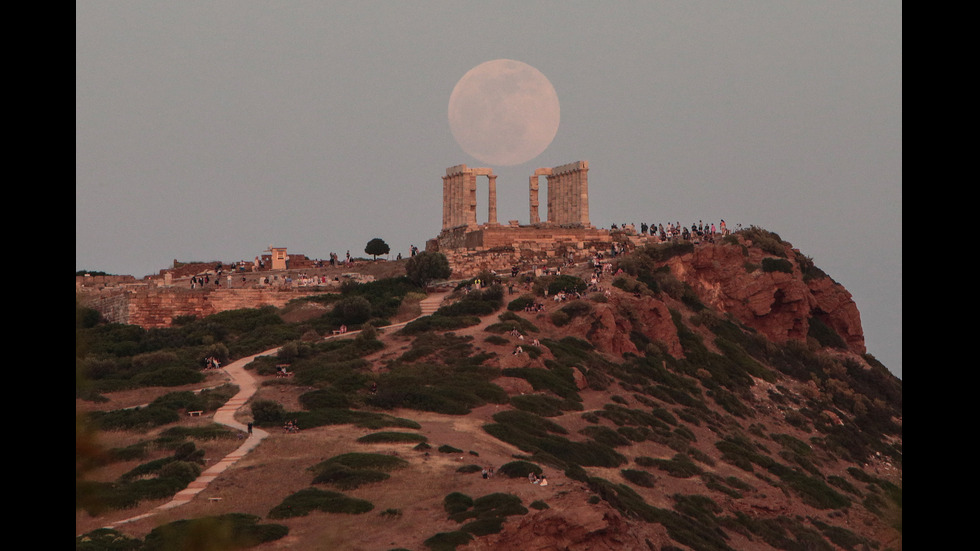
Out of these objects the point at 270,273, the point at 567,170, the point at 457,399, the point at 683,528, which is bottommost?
the point at 683,528

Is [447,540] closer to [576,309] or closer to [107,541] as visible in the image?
[107,541]

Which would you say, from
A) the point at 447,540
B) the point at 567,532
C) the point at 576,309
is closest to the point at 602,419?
the point at 576,309

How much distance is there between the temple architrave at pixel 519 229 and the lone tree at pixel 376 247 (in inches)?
364

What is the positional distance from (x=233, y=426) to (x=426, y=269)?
112 ft

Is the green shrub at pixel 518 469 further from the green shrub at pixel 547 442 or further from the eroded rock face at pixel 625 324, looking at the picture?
the eroded rock face at pixel 625 324

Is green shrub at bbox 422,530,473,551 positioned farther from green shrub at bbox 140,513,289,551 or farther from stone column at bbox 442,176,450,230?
stone column at bbox 442,176,450,230

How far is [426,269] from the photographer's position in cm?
7444

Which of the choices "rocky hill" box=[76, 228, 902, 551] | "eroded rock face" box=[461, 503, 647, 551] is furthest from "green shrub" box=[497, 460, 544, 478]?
"eroded rock face" box=[461, 503, 647, 551]

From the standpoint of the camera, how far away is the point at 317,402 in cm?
4456

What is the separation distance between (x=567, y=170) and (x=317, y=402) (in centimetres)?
4656

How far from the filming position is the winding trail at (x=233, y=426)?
32450mm
